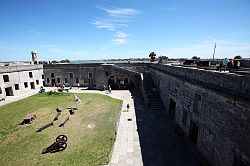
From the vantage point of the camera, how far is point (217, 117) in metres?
8.84

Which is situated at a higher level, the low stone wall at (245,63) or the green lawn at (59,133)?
the low stone wall at (245,63)

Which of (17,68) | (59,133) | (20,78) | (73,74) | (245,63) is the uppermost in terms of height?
(245,63)

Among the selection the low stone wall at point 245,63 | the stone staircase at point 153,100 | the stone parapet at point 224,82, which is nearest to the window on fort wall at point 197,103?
the stone parapet at point 224,82

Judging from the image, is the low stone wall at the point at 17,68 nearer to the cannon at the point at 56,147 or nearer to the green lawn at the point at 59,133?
the green lawn at the point at 59,133

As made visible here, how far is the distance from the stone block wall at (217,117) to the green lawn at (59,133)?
21.7 feet

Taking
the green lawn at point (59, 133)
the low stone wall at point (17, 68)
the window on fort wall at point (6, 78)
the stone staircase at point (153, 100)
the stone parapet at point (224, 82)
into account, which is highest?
the stone parapet at point (224, 82)

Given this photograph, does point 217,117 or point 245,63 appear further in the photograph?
point 245,63

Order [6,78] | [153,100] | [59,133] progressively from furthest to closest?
[6,78]
[153,100]
[59,133]

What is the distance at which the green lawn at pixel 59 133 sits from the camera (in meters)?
11.1

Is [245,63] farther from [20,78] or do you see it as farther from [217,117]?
[20,78]

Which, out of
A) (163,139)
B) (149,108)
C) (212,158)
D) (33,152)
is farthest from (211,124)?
(33,152)

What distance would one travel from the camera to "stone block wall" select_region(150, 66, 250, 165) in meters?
7.04

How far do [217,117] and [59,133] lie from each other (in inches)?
510

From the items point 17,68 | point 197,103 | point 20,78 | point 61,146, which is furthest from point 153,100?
point 17,68
